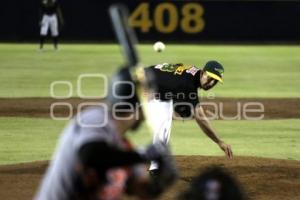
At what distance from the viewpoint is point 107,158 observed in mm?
3980

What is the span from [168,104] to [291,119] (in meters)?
6.99

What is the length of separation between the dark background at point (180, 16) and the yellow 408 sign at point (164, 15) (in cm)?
14

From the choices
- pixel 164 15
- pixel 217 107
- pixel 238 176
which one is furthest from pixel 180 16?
pixel 238 176

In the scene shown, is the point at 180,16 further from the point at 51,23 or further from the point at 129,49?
the point at 129,49

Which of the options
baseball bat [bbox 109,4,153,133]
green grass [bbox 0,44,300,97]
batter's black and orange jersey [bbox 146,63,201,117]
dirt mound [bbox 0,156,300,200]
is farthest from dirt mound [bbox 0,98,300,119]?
baseball bat [bbox 109,4,153,133]

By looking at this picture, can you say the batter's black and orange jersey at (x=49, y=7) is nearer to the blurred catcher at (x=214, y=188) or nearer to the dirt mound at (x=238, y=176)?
the dirt mound at (x=238, y=176)

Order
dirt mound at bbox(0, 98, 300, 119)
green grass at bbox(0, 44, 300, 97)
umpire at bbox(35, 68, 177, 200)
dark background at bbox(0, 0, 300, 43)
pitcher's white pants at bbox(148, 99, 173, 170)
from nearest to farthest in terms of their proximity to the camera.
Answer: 1. umpire at bbox(35, 68, 177, 200)
2. pitcher's white pants at bbox(148, 99, 173, 170)
3. dirt mound at bbox(0, 98, 300, 119)
4. green grass at bbox(0, 44, 300, 97)
5. dark background at bbox(0, 0, 300, 43)

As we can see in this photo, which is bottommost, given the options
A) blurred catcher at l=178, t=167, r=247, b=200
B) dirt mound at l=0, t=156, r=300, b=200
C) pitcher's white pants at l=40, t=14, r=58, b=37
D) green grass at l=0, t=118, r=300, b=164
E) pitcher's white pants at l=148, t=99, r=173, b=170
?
Answer: dirt mound at l=0, t=156, r=300, b=200

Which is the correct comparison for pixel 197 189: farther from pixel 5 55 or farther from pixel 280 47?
pixel 280 47

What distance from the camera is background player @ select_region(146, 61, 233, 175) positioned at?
9.16 m

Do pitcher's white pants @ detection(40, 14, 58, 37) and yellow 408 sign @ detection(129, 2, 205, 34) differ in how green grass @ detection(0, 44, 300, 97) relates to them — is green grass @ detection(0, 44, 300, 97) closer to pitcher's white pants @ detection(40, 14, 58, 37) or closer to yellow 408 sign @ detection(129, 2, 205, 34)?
pitcher's white pants @ detection(40, 14, 58, 37)

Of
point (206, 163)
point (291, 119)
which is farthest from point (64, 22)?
point (206, 163)

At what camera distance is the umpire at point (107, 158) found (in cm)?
400

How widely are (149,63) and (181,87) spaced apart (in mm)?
15692
